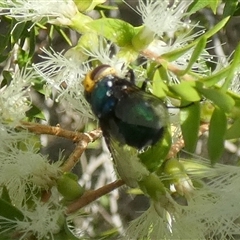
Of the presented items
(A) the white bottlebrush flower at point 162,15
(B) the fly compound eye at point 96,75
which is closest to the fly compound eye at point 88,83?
(B) the fly compound eye at point 96,75

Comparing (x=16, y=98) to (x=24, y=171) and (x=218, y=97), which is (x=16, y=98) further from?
(x=218, y=97)

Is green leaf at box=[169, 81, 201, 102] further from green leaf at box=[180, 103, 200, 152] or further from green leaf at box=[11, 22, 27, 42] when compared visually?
green leaf at box=[11, 22, 27, 42]

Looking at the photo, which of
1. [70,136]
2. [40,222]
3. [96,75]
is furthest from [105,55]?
[40,222]

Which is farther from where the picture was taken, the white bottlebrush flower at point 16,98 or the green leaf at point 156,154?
the white bottlebrush flower at point 16,98

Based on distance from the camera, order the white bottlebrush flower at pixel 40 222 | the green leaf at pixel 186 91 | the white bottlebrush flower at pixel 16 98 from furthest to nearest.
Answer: the white bottlebrush flower at pixel 16 98
the white bottlebrush flower at pixel 40 222
the green leaf at pixel 186 91

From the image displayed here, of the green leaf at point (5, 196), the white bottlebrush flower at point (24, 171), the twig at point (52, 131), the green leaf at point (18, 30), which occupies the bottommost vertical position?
the white bottlebrush flower at point (24, 171)

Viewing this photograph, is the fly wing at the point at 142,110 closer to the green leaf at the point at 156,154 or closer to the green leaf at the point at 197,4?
the green leaf at the point at 156,154

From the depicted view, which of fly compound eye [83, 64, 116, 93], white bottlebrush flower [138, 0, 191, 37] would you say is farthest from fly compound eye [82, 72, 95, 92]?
white bottlebrush flower [138, 0, 191, 37]
